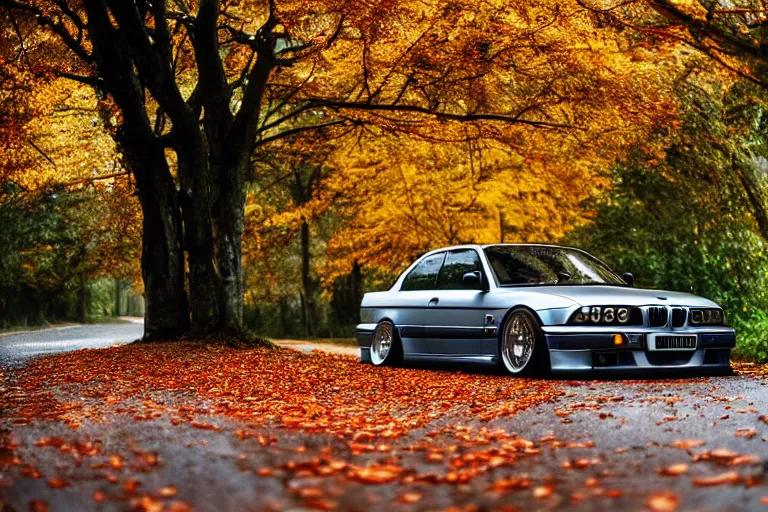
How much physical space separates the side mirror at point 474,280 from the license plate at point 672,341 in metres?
2.07

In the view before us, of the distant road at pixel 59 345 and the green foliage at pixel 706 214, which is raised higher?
the green foliage at pixel 706 214

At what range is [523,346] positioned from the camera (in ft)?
32.4

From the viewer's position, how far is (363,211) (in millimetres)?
23562

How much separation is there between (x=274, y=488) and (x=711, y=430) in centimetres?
300

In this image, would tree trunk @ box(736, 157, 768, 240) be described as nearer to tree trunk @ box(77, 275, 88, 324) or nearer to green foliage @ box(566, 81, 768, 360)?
green foliage @ box(566, 81, 768, 360)

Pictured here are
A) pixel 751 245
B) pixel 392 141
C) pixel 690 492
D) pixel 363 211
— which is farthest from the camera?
pixel 363 211

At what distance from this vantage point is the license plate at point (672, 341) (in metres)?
9.43

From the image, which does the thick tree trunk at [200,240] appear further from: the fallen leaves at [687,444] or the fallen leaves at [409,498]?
the fallen leaves at [409,498]

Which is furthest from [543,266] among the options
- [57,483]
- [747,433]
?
[57,483]

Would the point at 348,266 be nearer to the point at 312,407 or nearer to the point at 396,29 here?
the point at 396,29

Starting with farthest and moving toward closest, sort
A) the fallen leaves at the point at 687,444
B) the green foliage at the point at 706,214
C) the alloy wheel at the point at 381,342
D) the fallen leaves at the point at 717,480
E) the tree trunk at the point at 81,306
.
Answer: the tree trunk at the point at 81,306 < the green foliage at the point at 706,214 < the alloy wheel at the point at 381,342 < the fallen leaves at the point at 687,444 < the fallen leaves at the point at 717,480

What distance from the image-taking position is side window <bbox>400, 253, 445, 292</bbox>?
11789mm

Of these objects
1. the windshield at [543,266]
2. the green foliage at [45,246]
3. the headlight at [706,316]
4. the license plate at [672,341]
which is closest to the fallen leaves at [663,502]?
the license plate at [672,341]

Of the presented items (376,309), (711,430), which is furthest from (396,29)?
(711,430)
